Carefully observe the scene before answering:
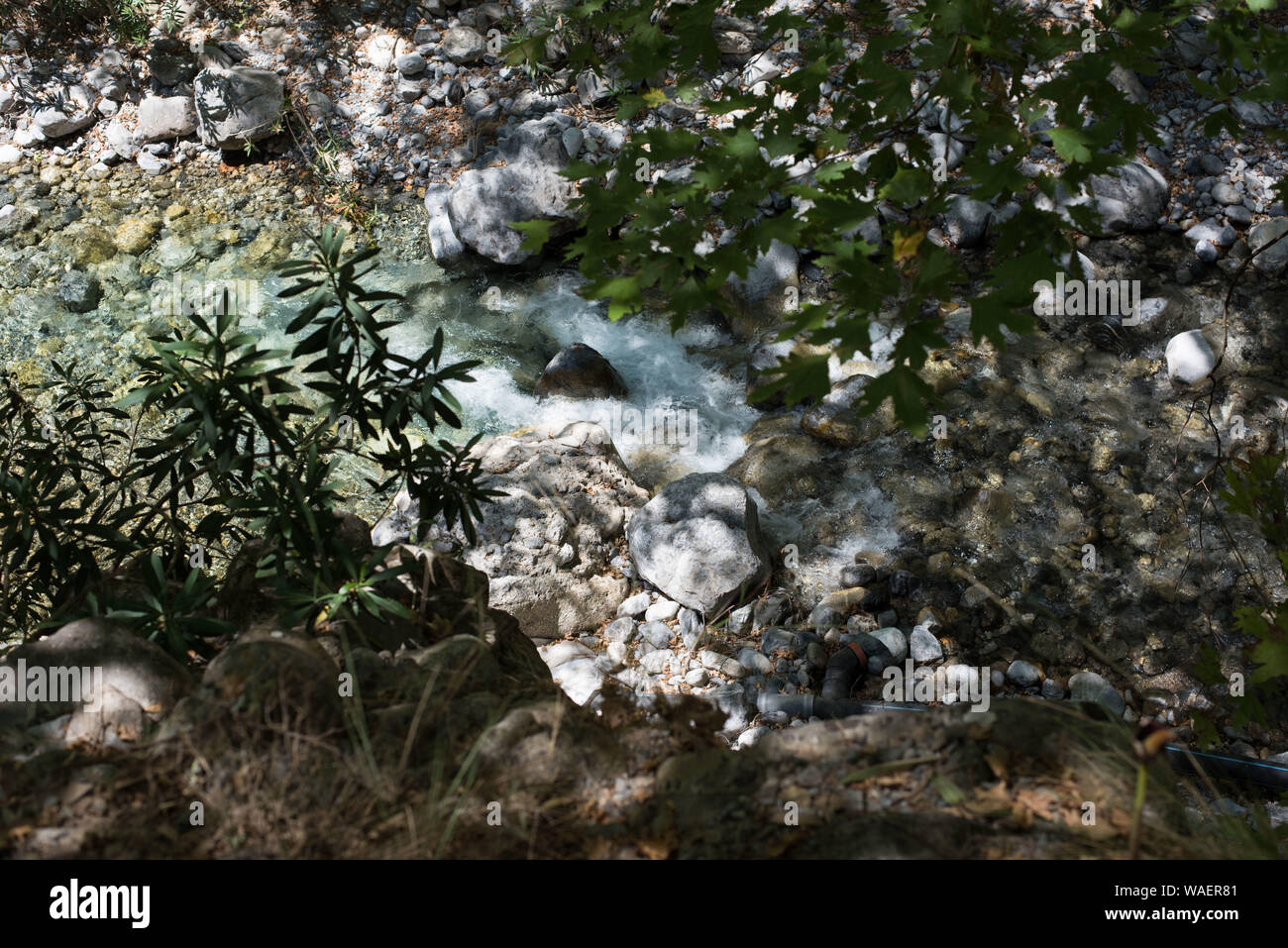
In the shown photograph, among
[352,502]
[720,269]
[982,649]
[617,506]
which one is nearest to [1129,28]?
[720,269]

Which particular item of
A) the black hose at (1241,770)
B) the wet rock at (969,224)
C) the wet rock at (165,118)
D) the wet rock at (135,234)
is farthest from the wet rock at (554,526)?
the wet rock at (165,118)

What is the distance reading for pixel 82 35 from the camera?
7805 millimetres

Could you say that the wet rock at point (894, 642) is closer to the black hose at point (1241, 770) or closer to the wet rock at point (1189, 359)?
the black hose at point (1241, 770)

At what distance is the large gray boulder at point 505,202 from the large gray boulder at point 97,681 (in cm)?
467

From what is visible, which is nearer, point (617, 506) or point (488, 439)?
point (617, 506)

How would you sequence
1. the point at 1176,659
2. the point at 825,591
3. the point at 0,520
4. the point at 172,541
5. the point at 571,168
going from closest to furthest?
the point at 571,168
the point at 0,520
the point at 172,541
the point at 1176,659
the point at 825,591

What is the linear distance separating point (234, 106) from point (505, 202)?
2556mm

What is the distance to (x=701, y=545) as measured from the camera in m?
4.37

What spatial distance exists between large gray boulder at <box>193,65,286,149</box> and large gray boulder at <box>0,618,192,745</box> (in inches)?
242

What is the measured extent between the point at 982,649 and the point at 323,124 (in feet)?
20.9

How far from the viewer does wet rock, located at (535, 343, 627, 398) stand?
5727 mm

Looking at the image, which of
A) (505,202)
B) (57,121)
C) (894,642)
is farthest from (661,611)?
(57,121)

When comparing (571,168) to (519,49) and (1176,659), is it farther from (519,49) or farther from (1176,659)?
(1176,659)
